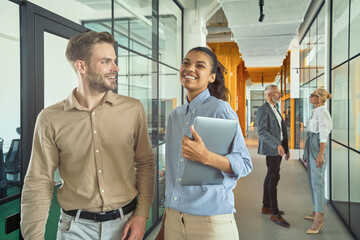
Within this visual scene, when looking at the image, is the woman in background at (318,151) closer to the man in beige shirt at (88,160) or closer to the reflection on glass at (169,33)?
the reflection on glass at (169,33)

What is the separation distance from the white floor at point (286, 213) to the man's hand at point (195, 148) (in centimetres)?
288

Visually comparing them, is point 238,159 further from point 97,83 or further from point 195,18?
point 195,18

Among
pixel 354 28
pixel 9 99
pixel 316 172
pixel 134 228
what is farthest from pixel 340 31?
pixel 9 99

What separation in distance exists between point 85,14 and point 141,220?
1.75 metres

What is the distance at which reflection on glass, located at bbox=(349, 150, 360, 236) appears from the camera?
3523 mm

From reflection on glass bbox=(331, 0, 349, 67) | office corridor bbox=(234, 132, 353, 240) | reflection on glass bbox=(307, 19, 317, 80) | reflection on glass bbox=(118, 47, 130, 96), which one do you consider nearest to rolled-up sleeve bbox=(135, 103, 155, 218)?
reflection on glass bbox=(118, 47, 130, 96)

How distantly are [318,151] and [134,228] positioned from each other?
3011 millimetres

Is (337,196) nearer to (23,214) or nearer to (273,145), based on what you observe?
(273,145)

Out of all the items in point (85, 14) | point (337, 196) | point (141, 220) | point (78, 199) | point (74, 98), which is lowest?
point (337, 196)

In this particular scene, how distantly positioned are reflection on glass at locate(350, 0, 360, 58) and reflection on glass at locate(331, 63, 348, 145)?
394 millimetres

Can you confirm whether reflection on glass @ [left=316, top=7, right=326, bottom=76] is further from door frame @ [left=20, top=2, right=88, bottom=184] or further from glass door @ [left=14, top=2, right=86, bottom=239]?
door frame @ [left=20, top=2, right=88, bottom=184]

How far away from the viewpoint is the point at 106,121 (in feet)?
4.71

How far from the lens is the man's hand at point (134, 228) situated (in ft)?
4.68

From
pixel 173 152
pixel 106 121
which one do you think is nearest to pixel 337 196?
pixel 173 152
